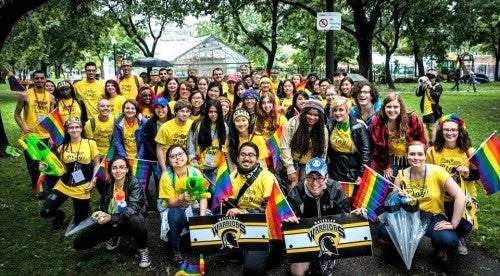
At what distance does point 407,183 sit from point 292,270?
1.58 m

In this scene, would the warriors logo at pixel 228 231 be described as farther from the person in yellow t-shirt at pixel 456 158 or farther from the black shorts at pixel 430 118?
the black shorts at pixel 430 118

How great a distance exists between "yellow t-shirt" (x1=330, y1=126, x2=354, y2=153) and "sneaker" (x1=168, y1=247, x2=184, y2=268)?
2.33 m

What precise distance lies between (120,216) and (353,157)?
9.54ft

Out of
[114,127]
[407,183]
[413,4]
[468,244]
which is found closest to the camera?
Result: [407,183]

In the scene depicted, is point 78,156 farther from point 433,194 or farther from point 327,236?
point 433,194

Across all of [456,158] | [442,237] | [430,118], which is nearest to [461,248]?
[442,237]

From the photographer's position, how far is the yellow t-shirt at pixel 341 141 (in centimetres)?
561

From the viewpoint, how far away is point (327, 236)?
167 inches

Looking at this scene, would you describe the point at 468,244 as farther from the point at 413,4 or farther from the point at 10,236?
the point at 413,4

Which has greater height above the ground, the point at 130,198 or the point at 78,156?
the point at 78,156

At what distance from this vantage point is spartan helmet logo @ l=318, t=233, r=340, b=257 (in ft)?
13.9

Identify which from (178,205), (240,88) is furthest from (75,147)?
(240,88)

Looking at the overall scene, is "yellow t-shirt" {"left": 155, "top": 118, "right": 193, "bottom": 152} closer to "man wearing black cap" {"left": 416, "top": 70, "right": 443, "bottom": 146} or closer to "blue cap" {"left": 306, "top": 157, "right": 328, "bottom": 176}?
"blue cap" {"left": 306, "top": 157, "right": 328, "bottom": 176}

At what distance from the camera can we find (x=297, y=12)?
24.8 m
